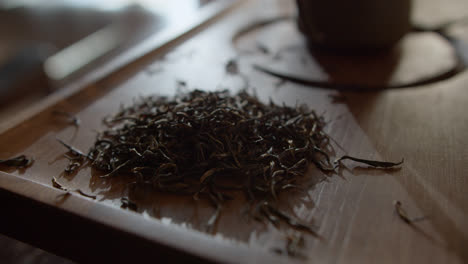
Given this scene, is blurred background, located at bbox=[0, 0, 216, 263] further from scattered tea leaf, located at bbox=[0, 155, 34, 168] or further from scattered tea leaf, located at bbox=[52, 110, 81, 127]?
scattered tea leaf, located at bbox=[0, 155, 34, 168]

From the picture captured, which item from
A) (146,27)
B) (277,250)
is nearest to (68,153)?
(277,250)

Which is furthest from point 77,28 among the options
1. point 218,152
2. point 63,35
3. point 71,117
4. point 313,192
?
point 313,192

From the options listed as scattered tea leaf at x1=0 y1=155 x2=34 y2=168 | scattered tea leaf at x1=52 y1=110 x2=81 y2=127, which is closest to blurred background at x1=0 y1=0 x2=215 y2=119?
scattered tea leaf at x1=52 y1=110 x2=81 y2=127

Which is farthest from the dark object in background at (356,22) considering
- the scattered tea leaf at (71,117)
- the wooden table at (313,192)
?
the scattered tea leaf at (71,117)

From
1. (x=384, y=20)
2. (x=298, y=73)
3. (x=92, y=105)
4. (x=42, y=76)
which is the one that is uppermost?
(x=384, y=20)

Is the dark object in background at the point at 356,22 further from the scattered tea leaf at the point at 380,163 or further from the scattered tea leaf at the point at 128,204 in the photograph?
the scattered tea leaf at the point at 128,204

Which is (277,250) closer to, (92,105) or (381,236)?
(381,236)
